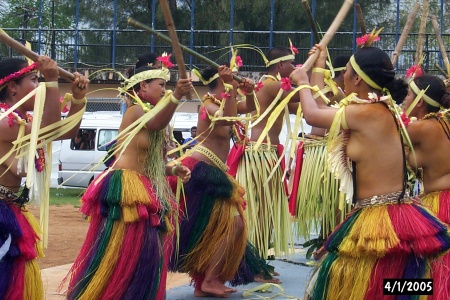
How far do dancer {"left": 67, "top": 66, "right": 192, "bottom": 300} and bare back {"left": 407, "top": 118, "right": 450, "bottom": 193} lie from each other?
1.46 metres

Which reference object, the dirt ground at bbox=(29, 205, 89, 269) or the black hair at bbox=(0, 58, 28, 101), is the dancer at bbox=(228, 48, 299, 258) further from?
the black hair at bbox=(0, 58, 28, 101)

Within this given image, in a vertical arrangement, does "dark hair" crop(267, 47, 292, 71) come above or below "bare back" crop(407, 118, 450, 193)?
above

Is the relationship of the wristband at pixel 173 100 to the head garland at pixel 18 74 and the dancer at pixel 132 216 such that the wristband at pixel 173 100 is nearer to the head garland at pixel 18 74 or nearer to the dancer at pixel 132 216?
the dancer at pixel 132 216

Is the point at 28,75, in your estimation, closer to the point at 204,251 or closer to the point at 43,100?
the point at 43,100

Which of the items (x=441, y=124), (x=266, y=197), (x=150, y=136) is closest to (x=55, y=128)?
(x=150, y=136)

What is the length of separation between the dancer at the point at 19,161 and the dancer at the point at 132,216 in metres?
0.41

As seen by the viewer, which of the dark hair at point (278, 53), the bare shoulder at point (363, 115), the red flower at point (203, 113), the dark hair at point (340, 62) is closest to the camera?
the bare shoulder at point (363, 115)

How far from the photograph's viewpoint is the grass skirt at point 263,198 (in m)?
7.00

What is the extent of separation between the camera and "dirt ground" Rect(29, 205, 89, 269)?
8594 mm

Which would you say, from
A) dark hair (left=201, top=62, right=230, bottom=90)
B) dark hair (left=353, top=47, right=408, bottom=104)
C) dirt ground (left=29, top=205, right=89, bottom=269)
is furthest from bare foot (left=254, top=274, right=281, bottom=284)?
dark hair (left=353, top=47, right=408, bottom=104)

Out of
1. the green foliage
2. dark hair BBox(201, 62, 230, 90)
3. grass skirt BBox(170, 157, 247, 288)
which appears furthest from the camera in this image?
the green foliage

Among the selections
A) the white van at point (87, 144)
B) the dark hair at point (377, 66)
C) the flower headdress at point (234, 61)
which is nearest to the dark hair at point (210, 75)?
the flower headdress at point (234, 61)

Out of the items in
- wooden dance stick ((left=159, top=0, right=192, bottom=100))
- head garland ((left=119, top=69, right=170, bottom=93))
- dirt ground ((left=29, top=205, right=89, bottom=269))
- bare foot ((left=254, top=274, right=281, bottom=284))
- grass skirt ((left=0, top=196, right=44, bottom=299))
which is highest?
wooden dance stick ((left=159, top=0, right=192, bottom=100))

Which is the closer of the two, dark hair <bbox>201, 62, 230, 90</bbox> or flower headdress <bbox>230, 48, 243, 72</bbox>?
flower headdress <bbox>230, 48, 243, 72</bbox>
